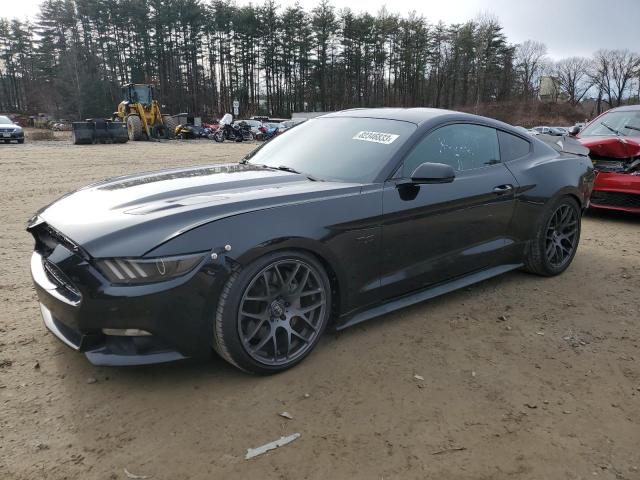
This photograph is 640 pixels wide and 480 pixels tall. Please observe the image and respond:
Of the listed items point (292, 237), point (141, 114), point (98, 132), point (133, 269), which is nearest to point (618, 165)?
point (292, 237)

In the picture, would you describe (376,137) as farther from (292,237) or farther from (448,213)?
(292,237)

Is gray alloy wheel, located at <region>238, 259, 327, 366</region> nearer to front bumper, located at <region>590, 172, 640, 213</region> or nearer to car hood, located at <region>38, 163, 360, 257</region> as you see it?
car hood, located at <region>38, 163, 360, 257</region>

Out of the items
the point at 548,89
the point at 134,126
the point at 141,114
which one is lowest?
the point at 134,126

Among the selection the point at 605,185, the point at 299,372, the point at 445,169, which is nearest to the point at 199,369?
the point at 299,372

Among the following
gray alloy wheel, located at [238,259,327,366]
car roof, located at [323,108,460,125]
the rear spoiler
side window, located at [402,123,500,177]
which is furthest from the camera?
the rear spoiler

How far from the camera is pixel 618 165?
20.4ft

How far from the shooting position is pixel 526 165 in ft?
13.0

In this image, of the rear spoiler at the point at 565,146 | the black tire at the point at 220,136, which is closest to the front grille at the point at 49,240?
the rear spoiler at the point at 565,146

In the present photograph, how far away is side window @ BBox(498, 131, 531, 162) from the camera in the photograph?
3885 mm

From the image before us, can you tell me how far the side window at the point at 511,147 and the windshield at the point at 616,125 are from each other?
3.46 m

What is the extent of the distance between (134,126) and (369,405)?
95.4 ft

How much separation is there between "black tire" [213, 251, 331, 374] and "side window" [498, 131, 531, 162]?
81.1 inches

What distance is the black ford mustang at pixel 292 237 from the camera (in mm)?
2252

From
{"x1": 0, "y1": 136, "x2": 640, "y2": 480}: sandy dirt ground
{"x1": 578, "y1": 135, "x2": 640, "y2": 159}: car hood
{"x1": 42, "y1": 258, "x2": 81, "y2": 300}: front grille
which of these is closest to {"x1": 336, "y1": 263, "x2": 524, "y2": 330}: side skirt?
{"x1": 0, "y1": 136, "x2": 640, "y2": 480}: sandy dirt ground
